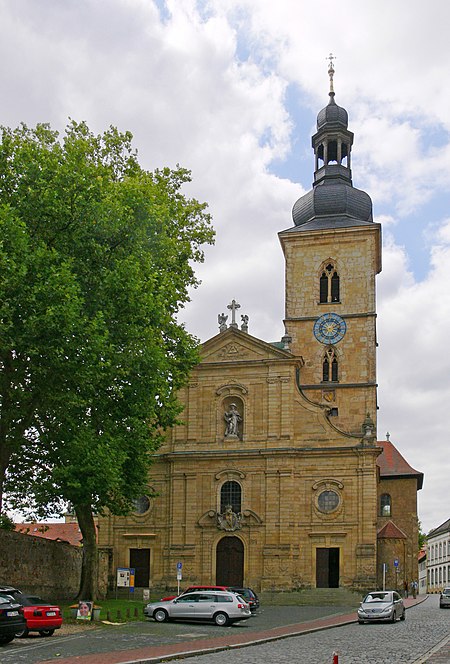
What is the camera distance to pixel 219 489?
54812 mm

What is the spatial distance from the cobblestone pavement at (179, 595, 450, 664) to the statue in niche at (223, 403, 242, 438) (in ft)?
77.9

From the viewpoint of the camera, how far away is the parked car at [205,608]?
3114 cm

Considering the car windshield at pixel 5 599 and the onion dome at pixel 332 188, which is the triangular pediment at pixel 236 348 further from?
the car windshield at pixel 5 599

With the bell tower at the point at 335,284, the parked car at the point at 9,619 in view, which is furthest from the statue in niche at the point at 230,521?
the parked car at the point at 9,619

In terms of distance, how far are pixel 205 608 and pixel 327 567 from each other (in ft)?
71.4

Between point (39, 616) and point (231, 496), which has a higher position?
point (231, 496)

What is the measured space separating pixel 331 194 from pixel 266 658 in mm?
45886

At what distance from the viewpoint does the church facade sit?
52406 mm

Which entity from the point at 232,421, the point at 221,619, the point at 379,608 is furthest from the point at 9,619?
the point at 232,421

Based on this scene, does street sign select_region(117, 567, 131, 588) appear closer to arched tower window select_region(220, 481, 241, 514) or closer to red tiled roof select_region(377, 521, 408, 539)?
arched tower window select_region(220, 481, 241, 514)

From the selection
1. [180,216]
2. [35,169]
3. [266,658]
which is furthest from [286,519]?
[266,658]

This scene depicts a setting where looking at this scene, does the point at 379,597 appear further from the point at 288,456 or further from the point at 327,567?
the point at 288,456

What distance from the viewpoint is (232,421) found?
55.3m

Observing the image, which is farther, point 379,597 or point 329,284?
point 329,284
